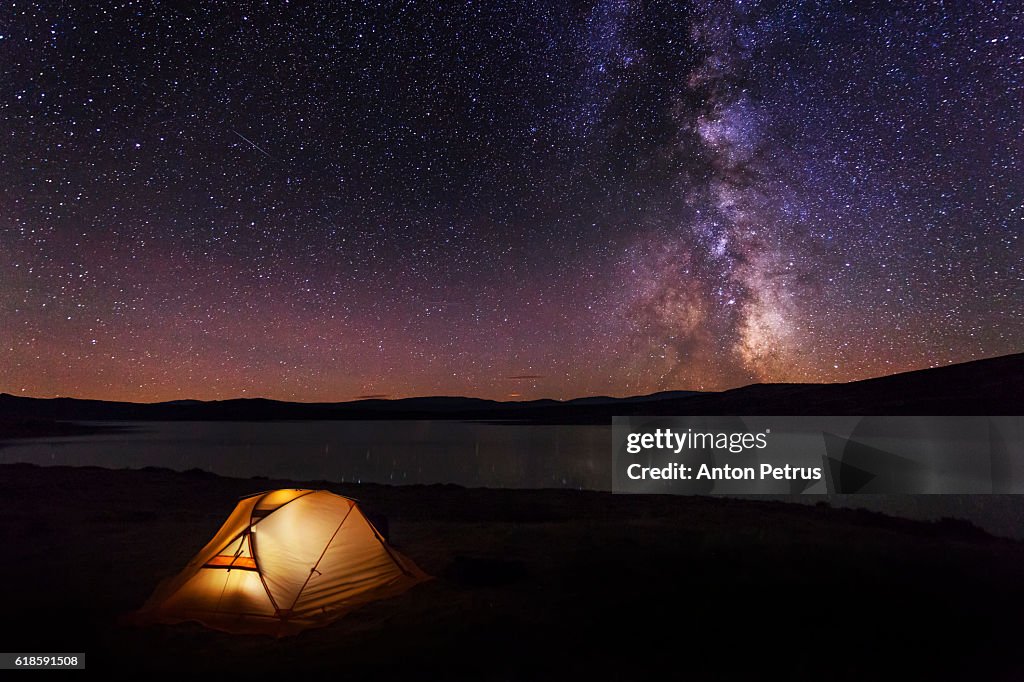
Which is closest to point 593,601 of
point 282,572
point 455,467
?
point 282,572

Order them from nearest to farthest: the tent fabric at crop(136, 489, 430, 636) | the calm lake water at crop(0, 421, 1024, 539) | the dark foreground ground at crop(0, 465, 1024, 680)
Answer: the dark foreground ground at crop(0, 465, 1024, 680), the tent fabric at crop(136, 489, 430, 636), the calm lake water at crop(0, 421, 1024, 539)

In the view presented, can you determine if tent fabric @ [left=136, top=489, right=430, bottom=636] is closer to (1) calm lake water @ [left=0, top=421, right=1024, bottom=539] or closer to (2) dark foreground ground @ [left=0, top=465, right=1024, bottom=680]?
(2) dark foreground ground @ [left=0, top=465, right=1024, bottom=680]

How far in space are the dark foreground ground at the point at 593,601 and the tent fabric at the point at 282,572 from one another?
0.29 m

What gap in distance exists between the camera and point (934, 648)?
6.43 meters

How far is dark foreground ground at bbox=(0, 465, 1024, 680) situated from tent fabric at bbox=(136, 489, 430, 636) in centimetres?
29

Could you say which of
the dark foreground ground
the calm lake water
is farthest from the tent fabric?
the calm lake water

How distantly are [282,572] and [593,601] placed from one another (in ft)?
Result: 13.4

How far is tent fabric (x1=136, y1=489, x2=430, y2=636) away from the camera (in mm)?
7145

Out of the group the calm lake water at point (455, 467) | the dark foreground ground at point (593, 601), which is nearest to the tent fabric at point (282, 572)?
the dark foreground ground at point (593, 601)

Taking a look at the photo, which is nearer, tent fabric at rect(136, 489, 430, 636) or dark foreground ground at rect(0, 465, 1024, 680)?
dark foreground ground at rect(0, 465, 1024, 680)

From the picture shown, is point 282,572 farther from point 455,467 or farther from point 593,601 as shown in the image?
point 455,467

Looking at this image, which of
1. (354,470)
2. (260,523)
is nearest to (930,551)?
(260,523)

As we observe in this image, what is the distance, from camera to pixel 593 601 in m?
8.06

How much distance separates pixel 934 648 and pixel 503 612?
15.8 ft
